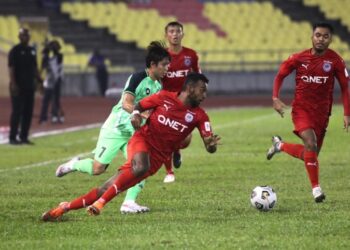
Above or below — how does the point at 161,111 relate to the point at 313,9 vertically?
above

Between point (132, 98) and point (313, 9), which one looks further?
point (313, 9)

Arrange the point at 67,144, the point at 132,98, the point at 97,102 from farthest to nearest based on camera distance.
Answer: the point at 97,102 < the point at 67,144 < the point at 132,98

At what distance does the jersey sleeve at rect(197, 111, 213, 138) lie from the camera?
11156 millimetres

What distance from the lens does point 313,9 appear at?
173ft

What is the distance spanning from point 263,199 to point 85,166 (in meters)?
2.17

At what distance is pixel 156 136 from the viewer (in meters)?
11.5

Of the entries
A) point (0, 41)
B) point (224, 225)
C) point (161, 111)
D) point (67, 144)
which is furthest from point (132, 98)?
point (0, 41)

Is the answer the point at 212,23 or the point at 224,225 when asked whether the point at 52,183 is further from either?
the point at 212,23

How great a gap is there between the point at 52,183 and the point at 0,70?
27.6 meters

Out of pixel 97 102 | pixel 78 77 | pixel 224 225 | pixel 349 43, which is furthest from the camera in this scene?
pixel 349 43

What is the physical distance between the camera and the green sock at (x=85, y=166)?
1298cm

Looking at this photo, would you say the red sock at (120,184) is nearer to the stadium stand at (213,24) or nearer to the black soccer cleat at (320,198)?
the black soccer cleat at (320,198)

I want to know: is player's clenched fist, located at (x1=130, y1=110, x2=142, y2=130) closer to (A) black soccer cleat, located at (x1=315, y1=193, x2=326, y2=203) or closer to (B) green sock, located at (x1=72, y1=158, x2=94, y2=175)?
(B) green sock, located at (x1=72, y1=158, x2=94, y2=175)

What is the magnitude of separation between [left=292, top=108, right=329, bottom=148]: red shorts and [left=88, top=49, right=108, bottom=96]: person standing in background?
30072mm
